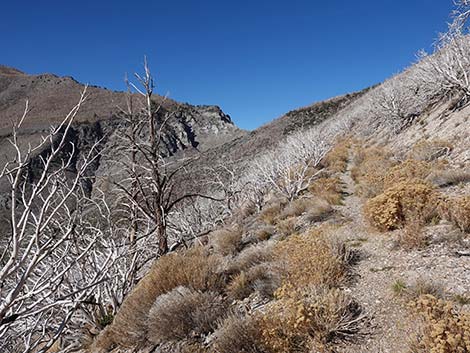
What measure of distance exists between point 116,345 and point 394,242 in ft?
14.0

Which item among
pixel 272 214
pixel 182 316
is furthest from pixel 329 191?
pixel 182 316

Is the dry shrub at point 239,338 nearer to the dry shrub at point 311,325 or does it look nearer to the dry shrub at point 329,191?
the dry shrub at point 311,325

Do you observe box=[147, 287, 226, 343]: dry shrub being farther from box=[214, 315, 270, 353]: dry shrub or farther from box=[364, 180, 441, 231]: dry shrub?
box=[364, 180, 441, 231]: dry shrub

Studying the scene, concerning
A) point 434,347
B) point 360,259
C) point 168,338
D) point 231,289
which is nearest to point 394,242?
point 360,259

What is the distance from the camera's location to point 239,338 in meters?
3.48

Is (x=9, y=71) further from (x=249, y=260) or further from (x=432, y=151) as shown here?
(x=249, y=260)

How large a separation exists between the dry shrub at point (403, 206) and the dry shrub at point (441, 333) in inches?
117

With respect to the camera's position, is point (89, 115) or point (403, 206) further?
point (89, 115)

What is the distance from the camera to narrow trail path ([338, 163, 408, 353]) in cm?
324

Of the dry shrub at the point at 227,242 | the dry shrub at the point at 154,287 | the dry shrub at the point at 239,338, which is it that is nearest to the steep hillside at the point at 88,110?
the dry shrub at the point at 227,242

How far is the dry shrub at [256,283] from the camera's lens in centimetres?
473

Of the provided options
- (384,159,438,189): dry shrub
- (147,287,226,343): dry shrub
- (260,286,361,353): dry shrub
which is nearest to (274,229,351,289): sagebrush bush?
(260,286,361,353): dry shrub

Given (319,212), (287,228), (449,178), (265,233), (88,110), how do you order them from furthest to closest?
1. (88,110)
2. (319,212)
3. (265,233)
4. (287,228)
5. (449,178)

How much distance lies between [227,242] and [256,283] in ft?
9.82
